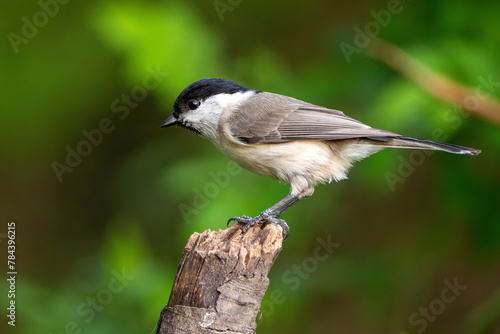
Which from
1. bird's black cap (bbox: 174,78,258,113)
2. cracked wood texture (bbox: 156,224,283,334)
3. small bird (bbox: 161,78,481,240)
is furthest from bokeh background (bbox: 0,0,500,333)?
cracked wood texture (bbox: 156,224,283,334)

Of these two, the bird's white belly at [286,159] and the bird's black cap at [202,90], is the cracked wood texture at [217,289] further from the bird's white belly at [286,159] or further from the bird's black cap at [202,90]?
the bird's black cap at [202,90]

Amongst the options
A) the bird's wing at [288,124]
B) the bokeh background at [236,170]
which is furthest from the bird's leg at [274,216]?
the bird's wing at [288,124]

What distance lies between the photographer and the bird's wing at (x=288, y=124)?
3.69m

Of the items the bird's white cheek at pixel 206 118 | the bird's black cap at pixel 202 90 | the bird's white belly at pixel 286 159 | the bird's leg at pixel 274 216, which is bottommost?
the bird's leg at pixel 274 216

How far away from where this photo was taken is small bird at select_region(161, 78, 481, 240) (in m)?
3.69

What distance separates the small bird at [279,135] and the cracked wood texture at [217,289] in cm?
100

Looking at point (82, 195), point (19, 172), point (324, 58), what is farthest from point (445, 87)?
point (19, 172)

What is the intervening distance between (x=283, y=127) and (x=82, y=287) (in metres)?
1.83

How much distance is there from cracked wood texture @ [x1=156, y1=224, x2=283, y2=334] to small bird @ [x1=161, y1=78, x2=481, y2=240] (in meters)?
1.00

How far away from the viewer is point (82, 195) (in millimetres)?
6109

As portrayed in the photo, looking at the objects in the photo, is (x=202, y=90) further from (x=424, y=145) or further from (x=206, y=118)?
(x=424, y=145)

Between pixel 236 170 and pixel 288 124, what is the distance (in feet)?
1.78

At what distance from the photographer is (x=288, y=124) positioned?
3836 mm

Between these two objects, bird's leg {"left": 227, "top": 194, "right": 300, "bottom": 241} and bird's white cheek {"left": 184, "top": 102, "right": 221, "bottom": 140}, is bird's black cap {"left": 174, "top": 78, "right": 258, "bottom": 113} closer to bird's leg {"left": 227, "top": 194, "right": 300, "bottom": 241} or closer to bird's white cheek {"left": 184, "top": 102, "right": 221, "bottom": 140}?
bird's white cheek {"left": 184, "top": 102, "right": 221, "bottom": 140}
